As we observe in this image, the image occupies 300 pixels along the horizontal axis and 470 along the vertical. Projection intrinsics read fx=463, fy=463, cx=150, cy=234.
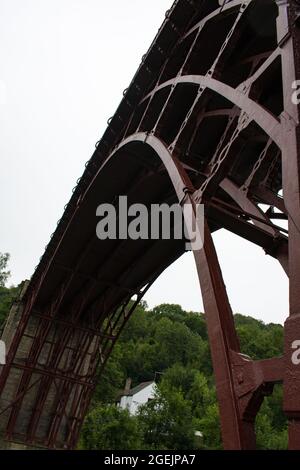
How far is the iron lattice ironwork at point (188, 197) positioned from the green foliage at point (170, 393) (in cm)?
1349

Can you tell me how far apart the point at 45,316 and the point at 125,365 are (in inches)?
1880

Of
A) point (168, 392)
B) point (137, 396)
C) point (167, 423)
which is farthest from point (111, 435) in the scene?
point (137, 396)

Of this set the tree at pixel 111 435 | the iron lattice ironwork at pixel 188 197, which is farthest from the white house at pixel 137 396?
the iron lattice ironwork at pixel 188 197

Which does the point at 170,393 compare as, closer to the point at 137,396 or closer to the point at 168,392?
the point at 168,392

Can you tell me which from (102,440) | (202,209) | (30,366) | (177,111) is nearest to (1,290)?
(102,440)

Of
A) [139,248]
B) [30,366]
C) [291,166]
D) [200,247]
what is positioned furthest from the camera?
[30,366]

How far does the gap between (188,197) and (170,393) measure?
3739 centimetres

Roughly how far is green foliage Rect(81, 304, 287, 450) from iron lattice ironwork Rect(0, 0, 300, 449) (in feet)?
44.3

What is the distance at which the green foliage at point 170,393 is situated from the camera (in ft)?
109

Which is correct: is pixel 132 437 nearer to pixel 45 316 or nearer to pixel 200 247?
pixel 45 316

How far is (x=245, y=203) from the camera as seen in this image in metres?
7.50

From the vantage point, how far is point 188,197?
19.4 ft

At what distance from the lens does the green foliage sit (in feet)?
109

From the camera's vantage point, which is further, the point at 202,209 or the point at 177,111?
the point at 177,111
